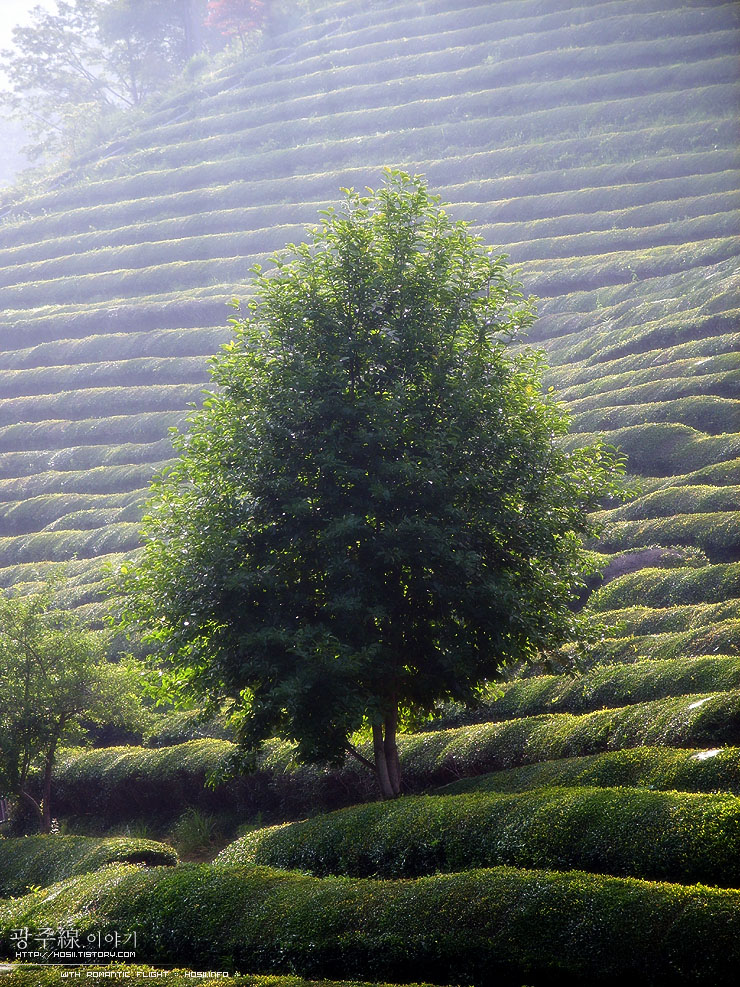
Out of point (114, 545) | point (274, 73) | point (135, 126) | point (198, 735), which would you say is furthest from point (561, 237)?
point (135, 126)

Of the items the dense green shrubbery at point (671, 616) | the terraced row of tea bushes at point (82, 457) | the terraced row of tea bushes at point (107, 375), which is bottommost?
the dense green shrubbery at point (671, 616)

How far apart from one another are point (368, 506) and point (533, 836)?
262 inches

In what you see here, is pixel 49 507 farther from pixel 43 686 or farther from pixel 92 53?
pixel 92 53

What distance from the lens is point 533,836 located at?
497 inches

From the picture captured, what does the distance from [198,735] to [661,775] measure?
18094 millimetres

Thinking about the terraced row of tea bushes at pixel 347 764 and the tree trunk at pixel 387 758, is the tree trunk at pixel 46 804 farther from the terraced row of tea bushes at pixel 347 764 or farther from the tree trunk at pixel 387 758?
the tree trunk at pixel 387 758

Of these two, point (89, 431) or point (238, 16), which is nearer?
point (89, 431)

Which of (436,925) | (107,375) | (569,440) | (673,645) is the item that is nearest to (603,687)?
(673,645)

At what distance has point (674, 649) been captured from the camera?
21.1 m

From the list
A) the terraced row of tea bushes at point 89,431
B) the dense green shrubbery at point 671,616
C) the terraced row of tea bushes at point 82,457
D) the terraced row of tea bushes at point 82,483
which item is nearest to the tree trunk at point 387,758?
the dense green shrubbery at point 671,616

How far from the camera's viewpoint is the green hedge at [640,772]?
42.4 ft

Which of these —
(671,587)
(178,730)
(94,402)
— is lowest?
(178,730)

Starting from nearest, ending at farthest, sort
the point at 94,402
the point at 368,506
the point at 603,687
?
the point at 368,506, the point at 603,687, the point at 94,402

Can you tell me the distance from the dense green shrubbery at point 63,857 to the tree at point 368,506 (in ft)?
14.0
